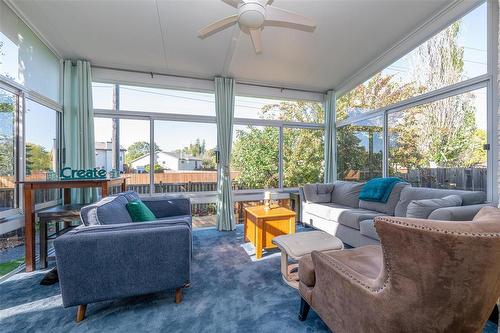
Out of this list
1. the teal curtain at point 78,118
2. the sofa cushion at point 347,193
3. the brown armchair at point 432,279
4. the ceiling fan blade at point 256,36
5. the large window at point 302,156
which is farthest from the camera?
the large window at point 302,156

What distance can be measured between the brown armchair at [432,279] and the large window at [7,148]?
10.9ft

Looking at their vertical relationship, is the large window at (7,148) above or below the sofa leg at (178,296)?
above

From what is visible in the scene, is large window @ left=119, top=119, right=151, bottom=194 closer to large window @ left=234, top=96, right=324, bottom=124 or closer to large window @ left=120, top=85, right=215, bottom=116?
large window @ left=120, top=85, right=215, bottom=116

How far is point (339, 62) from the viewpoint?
3441 mm

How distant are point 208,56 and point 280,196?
280cm

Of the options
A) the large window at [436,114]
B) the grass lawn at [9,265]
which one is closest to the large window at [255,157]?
the large window at [436,114]

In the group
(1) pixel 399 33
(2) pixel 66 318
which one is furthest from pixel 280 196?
(2) pixel 66 318

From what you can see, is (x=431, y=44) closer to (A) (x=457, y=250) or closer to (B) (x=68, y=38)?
(A) (x=457, y=250)

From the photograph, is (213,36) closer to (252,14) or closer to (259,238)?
(252,14)

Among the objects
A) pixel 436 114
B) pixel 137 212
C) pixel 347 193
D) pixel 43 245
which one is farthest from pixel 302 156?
pixel 43 245

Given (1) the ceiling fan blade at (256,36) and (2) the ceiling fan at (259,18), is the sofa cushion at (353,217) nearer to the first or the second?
(2) the ceiling fan at (259,18)

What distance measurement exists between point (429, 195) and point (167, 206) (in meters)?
3.10

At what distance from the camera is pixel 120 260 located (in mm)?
1534

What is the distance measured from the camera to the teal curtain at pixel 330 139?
4559 millimetres
